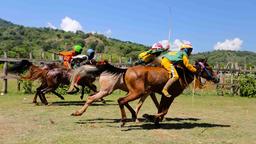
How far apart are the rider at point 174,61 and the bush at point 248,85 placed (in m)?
13.9

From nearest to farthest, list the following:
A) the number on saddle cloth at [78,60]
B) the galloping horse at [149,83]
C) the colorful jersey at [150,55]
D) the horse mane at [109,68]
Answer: the galloping horse at [149,83] < the horse mane at [109,68] < the colorful jersey at [150,55] < the number on saddle cloth at [78,60]

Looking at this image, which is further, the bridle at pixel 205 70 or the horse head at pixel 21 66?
the horse head at pixel 21 66

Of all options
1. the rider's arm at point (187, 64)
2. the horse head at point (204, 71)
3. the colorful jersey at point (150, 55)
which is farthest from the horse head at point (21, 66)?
the rider's arm at point (187, 64)

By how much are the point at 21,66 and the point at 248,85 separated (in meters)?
13.7

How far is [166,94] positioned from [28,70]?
26.5 ft

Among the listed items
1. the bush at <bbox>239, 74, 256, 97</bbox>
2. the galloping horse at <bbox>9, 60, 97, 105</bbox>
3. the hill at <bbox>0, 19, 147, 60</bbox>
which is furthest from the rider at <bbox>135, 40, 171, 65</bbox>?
the hill at <bbox>0, 19, 147, 60</bbox>

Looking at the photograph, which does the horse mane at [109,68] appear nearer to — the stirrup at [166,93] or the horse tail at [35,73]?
the stirrup at [166,93]

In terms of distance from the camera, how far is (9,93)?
2088 cm

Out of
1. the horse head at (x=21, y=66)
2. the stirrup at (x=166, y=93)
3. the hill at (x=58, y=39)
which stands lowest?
the stirrup at (x=166, y=93)

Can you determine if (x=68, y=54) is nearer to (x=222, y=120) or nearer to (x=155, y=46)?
(x=155, y=46)

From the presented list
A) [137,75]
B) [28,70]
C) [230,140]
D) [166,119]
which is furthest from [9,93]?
[230,140]

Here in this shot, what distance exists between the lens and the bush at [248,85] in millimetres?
23172

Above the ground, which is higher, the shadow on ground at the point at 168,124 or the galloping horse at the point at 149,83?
the galloping horse at the point at 149,83

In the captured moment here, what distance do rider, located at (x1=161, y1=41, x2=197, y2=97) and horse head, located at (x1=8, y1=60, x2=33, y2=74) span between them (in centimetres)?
757
